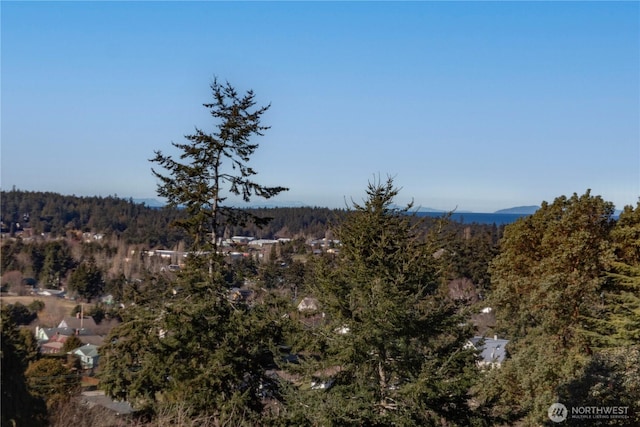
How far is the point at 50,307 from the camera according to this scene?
3947 centimetres

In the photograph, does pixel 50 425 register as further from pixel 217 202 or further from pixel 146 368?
pixel 217 202

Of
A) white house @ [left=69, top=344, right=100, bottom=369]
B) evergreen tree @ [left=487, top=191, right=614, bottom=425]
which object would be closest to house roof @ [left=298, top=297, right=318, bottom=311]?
evergreen tree @ [left=487, top=191, right=614, bottom=425]

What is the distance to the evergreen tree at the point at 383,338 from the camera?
7.00 metres

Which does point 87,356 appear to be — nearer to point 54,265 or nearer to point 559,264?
point 559,264

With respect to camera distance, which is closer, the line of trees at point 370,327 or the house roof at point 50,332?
the line of trees at point 370,327

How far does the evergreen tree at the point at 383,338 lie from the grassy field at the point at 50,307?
108 ft

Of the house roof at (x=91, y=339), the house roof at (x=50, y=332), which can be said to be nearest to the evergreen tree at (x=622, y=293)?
the house roof at (x=91, y=339)

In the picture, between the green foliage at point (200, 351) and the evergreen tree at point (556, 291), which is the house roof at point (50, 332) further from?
the evergreen tree at point (556, 291)

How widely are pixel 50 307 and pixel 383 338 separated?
38087mm

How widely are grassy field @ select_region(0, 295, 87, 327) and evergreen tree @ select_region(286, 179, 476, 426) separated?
33.1 meters

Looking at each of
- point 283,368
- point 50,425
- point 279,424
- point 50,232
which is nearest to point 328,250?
point 283,368

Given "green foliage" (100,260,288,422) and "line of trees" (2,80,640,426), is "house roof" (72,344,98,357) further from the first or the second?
"green foliage" (100,260,288,422)

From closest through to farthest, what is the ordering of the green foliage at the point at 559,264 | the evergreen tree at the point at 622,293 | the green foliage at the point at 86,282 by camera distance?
1. the evergreen tree at the point at 622,293
2. the green foliage at the point at 559,264
3. the green foliage at the point at 86,282

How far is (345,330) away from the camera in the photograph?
775cm
